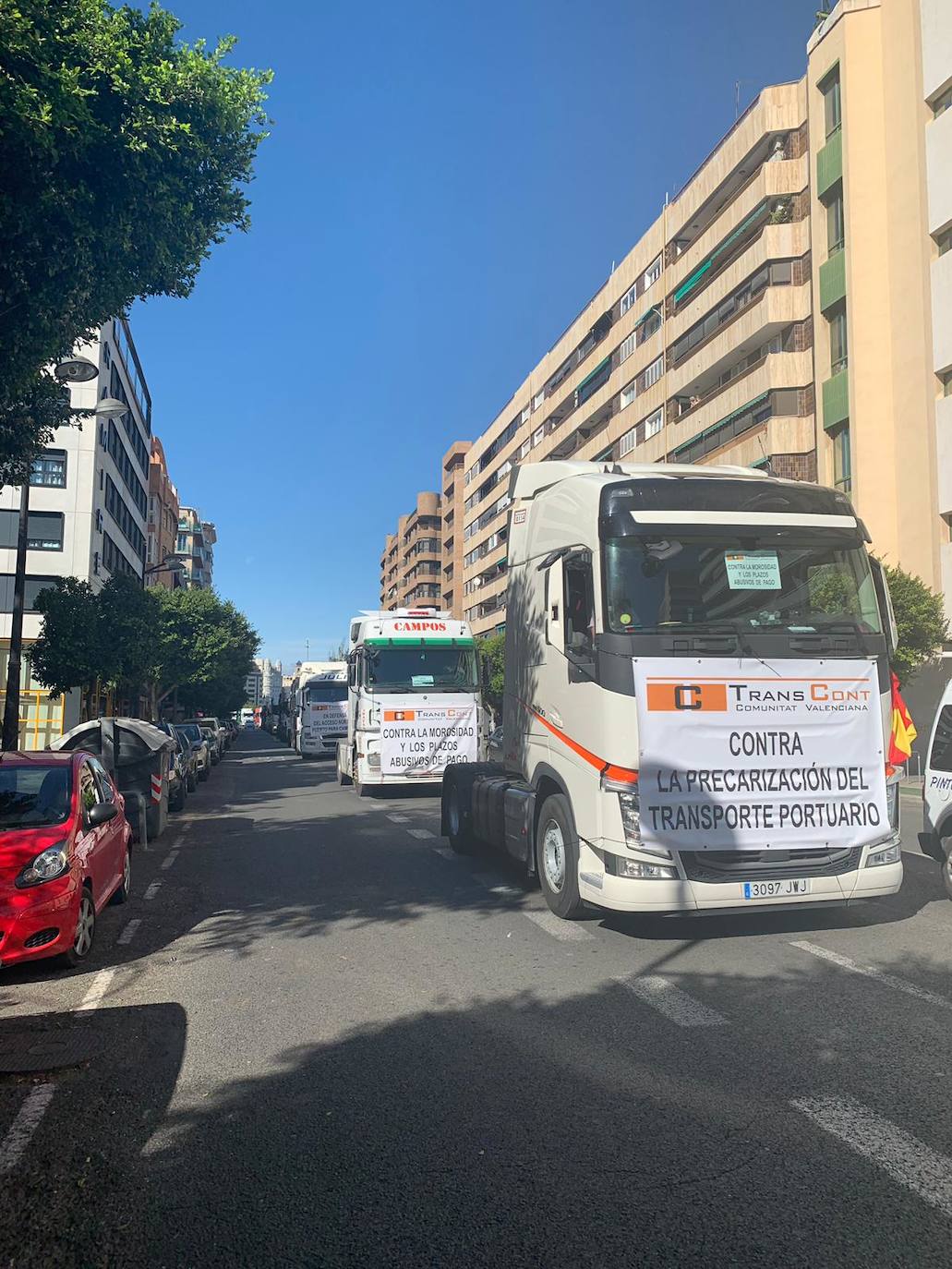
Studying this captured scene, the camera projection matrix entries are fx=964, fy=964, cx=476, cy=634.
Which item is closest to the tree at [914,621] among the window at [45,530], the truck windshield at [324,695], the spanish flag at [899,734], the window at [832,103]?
the window at [832,103]

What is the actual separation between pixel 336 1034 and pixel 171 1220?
75.0 inches

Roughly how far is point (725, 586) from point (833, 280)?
30.8 metres

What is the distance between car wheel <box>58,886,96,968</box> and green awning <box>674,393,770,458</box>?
1297 inches

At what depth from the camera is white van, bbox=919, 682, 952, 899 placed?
816 centimetres

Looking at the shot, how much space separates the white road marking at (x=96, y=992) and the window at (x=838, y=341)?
3225 cm

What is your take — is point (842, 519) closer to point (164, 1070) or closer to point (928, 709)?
point (164, 1070)

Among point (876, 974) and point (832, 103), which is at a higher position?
point (832, 103)

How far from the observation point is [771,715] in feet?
21.7

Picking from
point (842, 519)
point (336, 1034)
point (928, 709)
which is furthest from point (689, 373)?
point (336, 1034)

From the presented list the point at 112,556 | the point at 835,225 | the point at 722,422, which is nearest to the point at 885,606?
the point at 835,225

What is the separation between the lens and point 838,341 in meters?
33.3

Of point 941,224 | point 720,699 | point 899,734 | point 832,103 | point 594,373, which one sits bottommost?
point 899,734

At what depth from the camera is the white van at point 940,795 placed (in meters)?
8.16

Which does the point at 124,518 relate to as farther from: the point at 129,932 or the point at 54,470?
the point at 129,932
